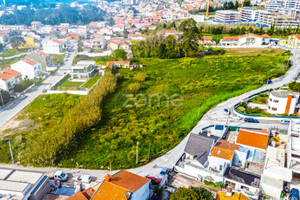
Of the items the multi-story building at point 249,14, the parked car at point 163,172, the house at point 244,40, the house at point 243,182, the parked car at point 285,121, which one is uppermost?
the multi-story building at point 249,14

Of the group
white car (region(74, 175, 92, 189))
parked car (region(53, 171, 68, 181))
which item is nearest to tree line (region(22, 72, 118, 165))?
parked car (region(53, 171, 68, 181))

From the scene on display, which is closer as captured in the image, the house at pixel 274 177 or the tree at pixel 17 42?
the house at pixel 274 177

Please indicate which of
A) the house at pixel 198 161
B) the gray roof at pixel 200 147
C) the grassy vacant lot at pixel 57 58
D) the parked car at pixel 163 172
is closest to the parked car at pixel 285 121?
the house at pixel 198 161

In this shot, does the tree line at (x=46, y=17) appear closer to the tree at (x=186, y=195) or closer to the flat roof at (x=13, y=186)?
the flat roof at (x=13, y=186)

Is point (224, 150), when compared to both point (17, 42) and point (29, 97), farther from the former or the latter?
point (17, 42)

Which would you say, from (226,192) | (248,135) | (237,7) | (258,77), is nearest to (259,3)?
(237,7)

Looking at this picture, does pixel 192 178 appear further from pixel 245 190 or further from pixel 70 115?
pixel 70 115

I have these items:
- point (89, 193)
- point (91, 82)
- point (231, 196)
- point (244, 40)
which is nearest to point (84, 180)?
point (89, 193)

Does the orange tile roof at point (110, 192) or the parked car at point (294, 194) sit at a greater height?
the orange tile roof at point (110, 192)
